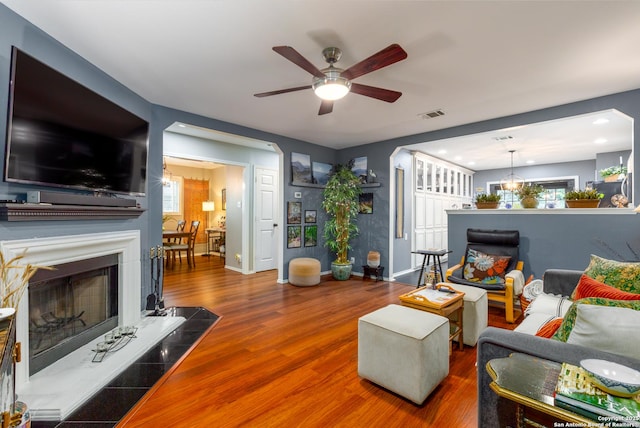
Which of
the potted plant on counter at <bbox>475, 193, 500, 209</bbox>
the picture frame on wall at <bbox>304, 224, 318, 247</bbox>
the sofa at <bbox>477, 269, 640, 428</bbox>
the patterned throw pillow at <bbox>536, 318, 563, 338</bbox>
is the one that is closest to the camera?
the sofa at <bbox>477, 269, 640, 428</bbox>

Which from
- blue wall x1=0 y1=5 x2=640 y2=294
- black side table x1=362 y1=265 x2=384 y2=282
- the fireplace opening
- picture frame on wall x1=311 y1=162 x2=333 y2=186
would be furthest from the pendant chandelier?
the fireplace opening

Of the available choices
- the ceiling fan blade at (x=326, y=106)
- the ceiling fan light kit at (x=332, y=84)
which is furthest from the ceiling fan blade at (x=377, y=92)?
the ceiling fan blade at (x=326, y=106)

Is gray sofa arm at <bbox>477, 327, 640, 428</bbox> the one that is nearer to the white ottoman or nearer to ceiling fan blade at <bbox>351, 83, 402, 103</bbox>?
the white ottoman

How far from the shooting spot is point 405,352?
6.15ft

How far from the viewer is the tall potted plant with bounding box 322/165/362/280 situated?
5.27m

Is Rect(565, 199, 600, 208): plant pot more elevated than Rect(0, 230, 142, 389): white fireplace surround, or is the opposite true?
Rect(565, 199, 600, 208): plant pot

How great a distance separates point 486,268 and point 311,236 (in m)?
3.01

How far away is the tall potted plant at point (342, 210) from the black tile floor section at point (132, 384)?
2.76 meters

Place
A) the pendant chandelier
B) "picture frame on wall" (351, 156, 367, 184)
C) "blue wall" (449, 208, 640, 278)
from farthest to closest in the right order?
the pendant chandelier
"picture frame on wall" (351, 156, 367, 184)
"blue wall" (449, 208, 640, 278)

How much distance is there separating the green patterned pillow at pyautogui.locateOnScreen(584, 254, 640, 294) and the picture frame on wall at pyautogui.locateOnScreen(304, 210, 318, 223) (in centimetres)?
407

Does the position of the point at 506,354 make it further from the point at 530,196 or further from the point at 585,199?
the point at 530,196

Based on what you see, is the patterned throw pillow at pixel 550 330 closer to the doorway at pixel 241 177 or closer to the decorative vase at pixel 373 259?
the decorative vase at pixel 373 259

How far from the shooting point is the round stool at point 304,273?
15.6 feet

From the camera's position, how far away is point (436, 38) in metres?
2.23
